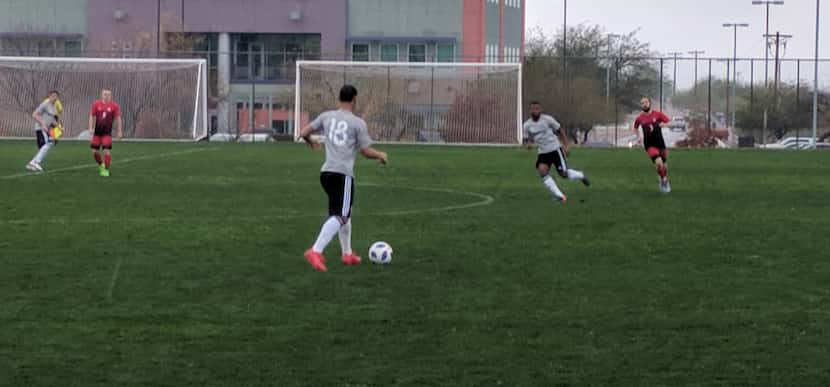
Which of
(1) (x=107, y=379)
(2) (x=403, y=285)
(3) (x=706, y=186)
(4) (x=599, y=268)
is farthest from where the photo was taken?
(3) (x=706, y=186)

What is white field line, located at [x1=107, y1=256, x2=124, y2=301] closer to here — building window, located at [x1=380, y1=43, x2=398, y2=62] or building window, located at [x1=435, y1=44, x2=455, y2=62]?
building window, located at [x1=380, y1=43, x2=398, y2=62]

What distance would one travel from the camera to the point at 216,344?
9953 millimetres

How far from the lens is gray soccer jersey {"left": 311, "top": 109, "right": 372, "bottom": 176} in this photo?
1420cm

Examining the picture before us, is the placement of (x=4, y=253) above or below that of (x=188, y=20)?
below

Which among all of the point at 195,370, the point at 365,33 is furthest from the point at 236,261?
the point at 365,33

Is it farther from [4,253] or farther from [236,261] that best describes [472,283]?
[4,253]

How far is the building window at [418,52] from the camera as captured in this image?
3322 inches

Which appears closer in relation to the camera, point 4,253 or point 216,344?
point 216,344

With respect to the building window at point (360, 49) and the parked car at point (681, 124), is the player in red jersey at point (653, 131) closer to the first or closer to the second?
the parked car at point (681, 124)

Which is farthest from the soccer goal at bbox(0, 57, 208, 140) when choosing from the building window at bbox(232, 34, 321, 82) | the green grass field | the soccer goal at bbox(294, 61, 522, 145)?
the green grass field

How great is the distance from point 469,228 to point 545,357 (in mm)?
9218

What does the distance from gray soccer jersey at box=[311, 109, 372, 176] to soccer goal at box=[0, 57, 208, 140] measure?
1740 inches

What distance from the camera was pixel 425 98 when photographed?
6072cm

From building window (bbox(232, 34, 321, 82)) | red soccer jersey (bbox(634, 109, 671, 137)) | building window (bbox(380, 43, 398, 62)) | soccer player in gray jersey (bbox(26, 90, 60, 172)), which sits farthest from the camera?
building window (bbox(380, 43, 398, 62))
